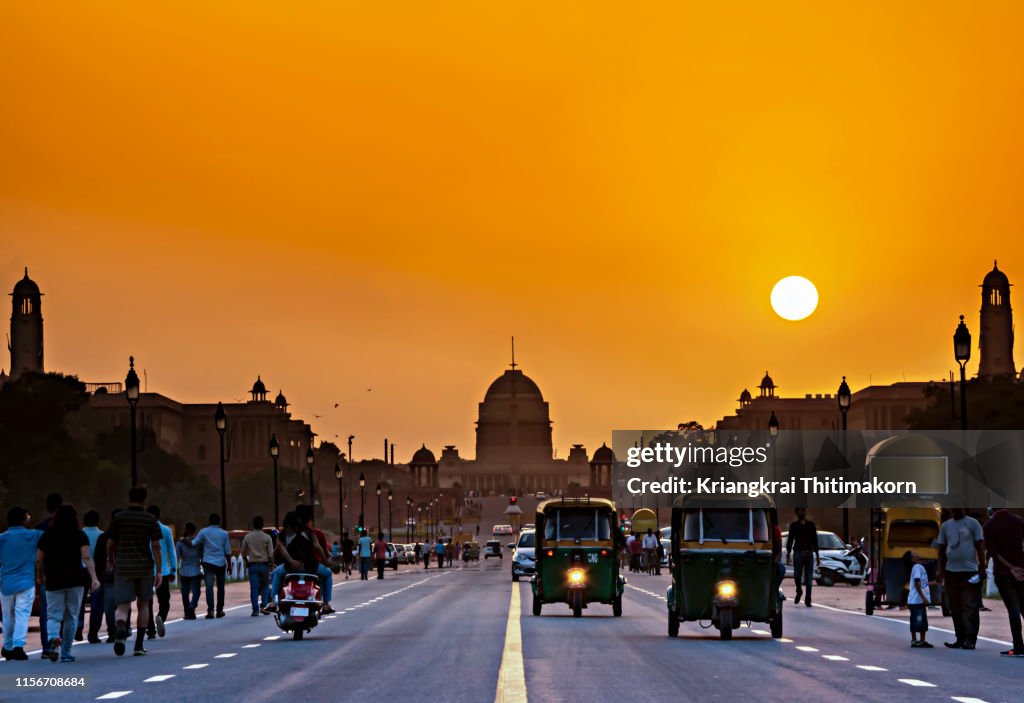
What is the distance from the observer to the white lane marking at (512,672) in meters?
17.1

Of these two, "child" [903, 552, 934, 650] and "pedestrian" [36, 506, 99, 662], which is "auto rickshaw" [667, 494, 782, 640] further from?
"pedestrian" [36, 506, 99, 662]

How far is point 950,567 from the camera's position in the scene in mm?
25219

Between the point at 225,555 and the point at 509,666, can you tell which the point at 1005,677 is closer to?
the point at 509,666

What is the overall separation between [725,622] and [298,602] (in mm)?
5832

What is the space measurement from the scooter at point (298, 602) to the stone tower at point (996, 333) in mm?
174135

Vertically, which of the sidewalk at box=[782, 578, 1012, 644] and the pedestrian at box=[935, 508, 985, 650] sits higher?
the pedestrian at box=[935, 508, 985, 650]

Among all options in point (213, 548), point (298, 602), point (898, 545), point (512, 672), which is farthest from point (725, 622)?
point (898, 545)

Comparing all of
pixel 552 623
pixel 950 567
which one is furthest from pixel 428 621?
pixel 950 567

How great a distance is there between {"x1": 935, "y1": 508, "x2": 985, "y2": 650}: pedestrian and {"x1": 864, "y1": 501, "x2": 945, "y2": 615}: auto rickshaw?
948 cm

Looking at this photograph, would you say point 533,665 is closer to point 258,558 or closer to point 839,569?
point 258,558

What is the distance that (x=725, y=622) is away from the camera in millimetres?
27234

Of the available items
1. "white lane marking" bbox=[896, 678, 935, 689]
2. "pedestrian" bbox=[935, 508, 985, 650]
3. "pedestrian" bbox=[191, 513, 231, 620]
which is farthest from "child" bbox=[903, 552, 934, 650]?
"pedestrian" bbox=[191, 513, 231, 620]

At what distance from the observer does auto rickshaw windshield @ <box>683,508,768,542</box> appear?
27422mm

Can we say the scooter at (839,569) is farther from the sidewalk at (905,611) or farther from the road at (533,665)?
the road at (533,665)
